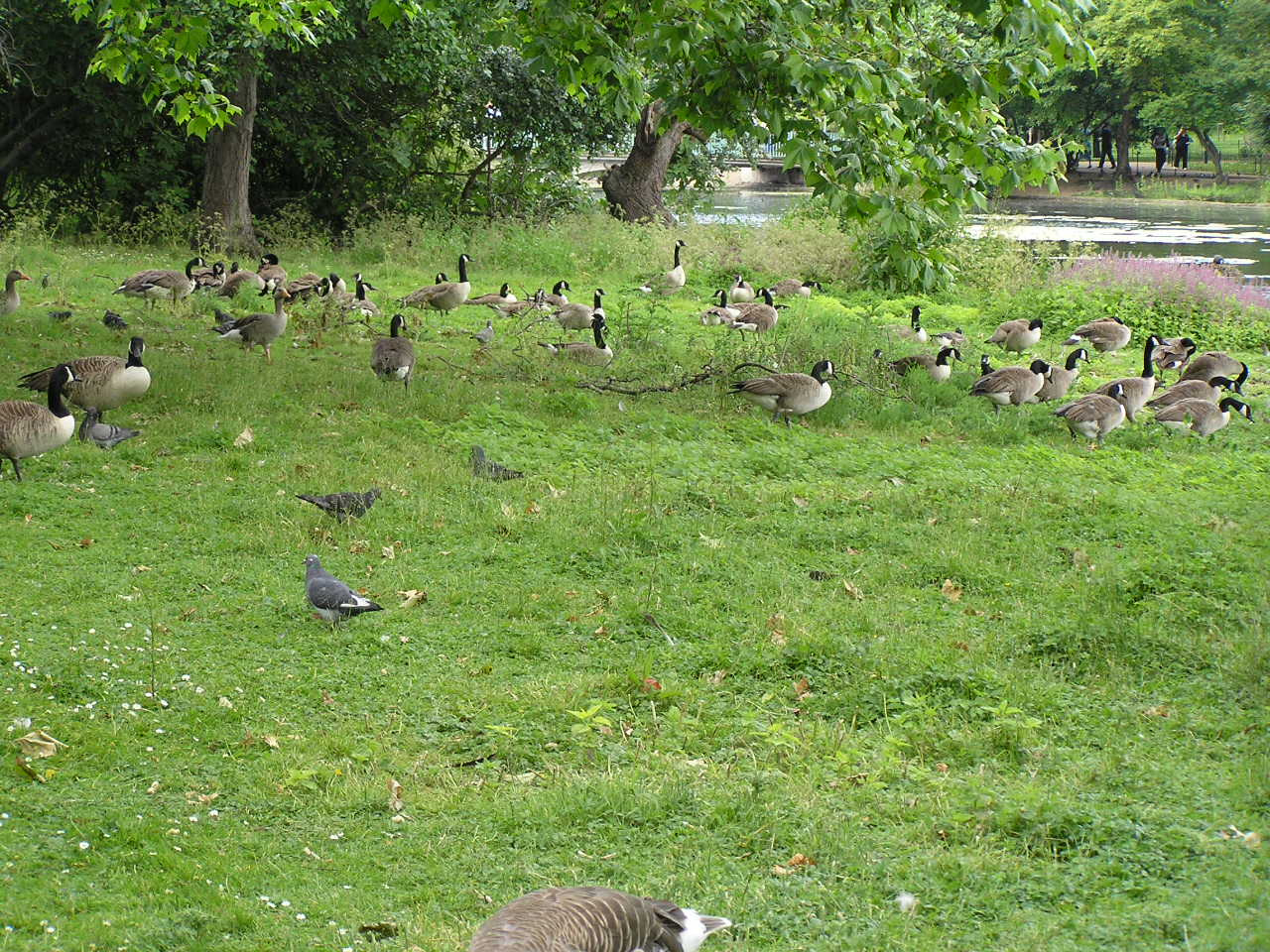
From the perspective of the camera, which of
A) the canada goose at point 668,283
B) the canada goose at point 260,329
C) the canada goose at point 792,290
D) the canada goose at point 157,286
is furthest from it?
the canada goose at point 668,283

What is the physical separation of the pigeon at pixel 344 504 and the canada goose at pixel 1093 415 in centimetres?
923

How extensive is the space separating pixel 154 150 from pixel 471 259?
877cm

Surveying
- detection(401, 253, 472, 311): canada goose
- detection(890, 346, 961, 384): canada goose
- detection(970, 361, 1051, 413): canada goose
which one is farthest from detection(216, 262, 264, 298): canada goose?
detection(970, 361, 1051, 413): canada goose

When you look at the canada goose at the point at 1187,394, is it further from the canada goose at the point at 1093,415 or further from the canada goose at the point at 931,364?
the canada goose at the point at 931,364

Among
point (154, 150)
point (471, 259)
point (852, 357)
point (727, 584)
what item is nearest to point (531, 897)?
point (727, 584)

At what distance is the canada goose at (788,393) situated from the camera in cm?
1548

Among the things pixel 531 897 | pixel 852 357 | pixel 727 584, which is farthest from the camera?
pixel 852 357

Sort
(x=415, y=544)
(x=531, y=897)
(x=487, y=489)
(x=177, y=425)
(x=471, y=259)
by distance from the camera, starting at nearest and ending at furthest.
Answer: (x=531, y=897), (x=415, y=544), (x=487, y=489), (x=177, y=425), (x=471, y=259)

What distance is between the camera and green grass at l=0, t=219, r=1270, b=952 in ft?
18.6

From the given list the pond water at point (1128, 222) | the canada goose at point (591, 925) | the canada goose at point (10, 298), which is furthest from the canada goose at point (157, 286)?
the pond water at point (1128, 222)

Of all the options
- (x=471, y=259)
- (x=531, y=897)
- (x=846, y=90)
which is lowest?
(x=531, y=897)

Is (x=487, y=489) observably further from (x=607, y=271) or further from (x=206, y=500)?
(x=607, y=271)

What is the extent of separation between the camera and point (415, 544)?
35.2 feet

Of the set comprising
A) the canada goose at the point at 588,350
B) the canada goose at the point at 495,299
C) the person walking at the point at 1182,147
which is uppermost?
the person walking at the point at 1182,147
